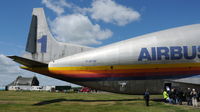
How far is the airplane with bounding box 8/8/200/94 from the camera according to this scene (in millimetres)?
23047

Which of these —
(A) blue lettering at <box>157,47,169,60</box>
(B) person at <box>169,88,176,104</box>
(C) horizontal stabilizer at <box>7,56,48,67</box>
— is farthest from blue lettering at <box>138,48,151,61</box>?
(C) horizontal stabilizer at <box>7,56,48,67</box>

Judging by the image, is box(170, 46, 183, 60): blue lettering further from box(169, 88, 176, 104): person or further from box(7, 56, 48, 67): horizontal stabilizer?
box(7, 56, 48, 67): horizontal stabilizer

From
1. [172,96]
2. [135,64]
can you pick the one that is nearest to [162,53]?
[135,64]

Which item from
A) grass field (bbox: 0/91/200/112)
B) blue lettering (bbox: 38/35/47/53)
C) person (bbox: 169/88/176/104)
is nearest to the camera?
grass field (bbox: 0/91/200/112)

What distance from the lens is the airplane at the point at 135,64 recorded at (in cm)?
2305

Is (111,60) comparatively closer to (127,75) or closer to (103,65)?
(103,65)

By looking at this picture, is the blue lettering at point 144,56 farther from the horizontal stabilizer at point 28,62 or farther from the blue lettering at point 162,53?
the horizontal stabilizer at point 28,62

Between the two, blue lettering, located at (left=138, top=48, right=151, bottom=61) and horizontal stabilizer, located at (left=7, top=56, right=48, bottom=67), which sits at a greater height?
blue lettering, located at (left=138, top=48, right=151, bottom=61)

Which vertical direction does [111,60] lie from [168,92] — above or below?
above

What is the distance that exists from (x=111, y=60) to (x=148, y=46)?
15.5ft

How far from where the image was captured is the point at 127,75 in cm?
2322

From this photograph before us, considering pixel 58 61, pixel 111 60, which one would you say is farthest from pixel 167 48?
pixel 58 61

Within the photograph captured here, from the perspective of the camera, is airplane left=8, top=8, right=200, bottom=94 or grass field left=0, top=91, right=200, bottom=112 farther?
airplane left=8, top=8, right=200, bottom=94

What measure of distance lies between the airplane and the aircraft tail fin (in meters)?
1.25
